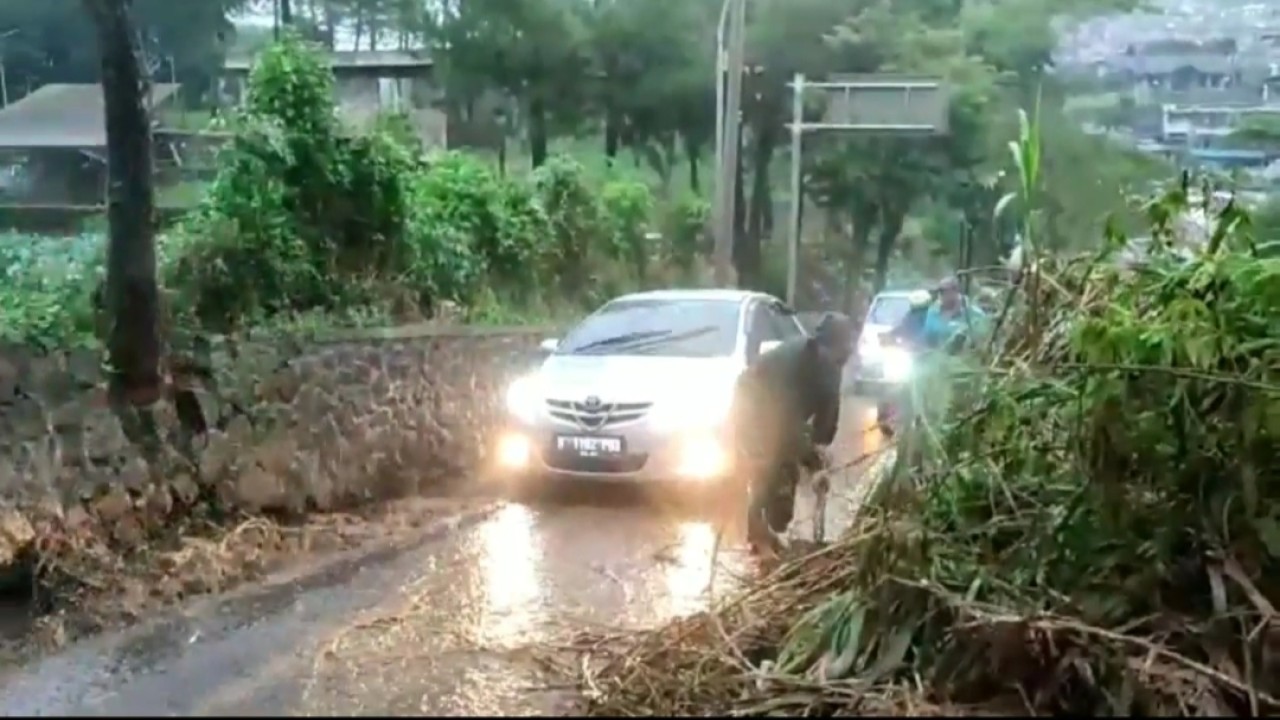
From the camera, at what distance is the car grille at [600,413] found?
396 inches

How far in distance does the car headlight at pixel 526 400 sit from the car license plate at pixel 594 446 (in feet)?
1.29

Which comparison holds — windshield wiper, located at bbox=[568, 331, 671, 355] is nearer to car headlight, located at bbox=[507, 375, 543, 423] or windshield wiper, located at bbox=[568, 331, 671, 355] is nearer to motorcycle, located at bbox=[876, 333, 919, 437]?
car headlight, located at bbox=[507, 375, 543, 423]

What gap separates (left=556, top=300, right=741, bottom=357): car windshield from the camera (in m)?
10.9

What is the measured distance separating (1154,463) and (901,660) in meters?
0.85

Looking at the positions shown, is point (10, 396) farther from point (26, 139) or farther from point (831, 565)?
point (831, 565)

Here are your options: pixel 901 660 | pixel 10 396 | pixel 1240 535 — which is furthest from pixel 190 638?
pixel 1240 535

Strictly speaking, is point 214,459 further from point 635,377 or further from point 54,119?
point 54,119

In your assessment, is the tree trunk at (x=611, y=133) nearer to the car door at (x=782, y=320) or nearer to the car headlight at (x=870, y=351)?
the car headlight at (x=870, y=351)

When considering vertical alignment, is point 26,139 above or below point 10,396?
above

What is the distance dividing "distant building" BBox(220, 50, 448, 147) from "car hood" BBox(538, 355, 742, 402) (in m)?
3.05

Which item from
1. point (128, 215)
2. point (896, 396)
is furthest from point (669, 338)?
point (896, 396)

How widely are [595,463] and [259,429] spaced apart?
2187 mm

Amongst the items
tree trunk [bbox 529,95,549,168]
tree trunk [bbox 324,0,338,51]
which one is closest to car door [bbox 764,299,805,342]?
tree trunk [bbox 324,0,338,51]

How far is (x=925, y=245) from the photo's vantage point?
750 inches
